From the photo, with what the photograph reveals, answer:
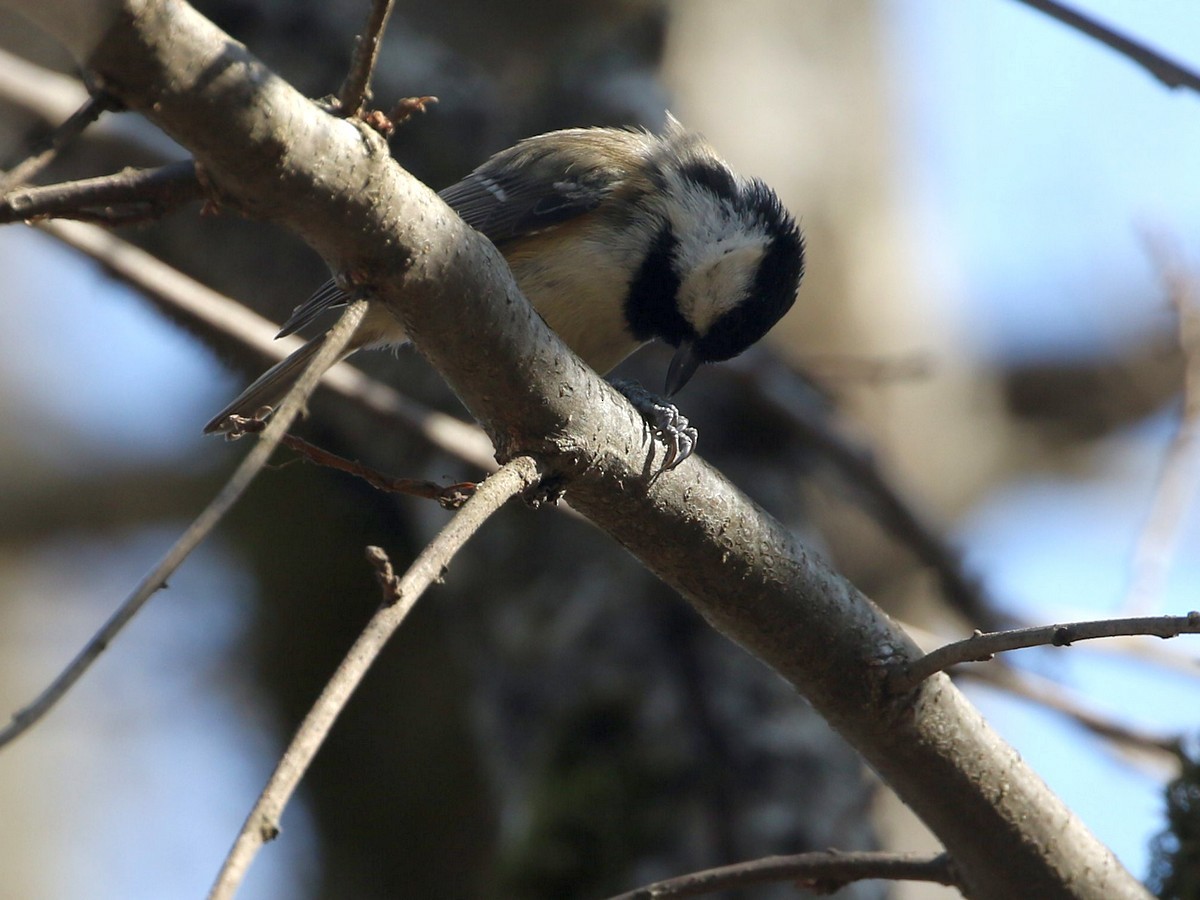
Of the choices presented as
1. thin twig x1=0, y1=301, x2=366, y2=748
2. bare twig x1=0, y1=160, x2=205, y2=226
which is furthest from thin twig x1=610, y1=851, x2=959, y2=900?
bare twig x1=0, y1=160, x2=205, y2=226

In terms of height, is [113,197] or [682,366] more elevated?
[682,366]

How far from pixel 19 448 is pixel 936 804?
4.90 metres

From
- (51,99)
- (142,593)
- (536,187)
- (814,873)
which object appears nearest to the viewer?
(142,593)

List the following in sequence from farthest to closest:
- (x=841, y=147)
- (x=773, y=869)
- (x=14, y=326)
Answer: (x=14, y=326), (x=841, y=147), (x=773, y=869)

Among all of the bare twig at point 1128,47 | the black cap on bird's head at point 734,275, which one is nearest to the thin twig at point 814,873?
the bare twig at point 1128,47

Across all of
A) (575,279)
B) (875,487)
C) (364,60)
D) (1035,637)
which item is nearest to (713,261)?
(575,279)

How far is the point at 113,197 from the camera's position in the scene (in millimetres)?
1031

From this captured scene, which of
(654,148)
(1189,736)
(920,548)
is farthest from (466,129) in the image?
(1189,736)

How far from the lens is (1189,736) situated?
2.22 metres

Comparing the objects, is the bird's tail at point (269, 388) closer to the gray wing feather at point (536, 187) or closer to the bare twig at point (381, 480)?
the gray wing feather at point (536, 187)

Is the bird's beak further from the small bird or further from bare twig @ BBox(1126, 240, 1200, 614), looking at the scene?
bare twig @ BBox(1126, 240, 1200, 614)

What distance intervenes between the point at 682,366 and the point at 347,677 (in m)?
1.87

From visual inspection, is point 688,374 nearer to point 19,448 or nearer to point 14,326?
point 19,448

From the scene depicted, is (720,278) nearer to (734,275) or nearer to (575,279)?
(734,275)
